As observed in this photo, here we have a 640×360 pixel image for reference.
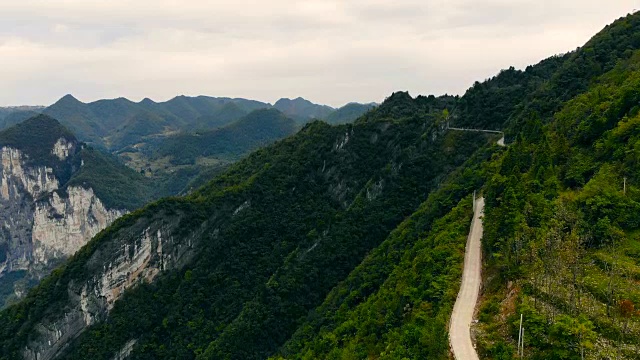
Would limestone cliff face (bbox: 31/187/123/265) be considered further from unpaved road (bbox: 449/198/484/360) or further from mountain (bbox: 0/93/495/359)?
unpaved road (bbox: 449/198/484/360)

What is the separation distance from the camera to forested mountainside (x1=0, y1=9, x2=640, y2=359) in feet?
97.8

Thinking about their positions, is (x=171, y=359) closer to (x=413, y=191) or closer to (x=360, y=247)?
(x=360, y=247)

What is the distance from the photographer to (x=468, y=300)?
A: 3431cm

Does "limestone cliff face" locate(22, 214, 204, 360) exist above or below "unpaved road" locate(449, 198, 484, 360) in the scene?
below

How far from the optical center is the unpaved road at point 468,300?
2813 cm

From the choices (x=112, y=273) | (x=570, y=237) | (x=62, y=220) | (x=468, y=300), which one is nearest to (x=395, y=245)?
(x=468, y=300)

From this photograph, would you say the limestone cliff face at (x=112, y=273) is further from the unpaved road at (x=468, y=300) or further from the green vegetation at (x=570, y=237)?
the green vegetation at (x=570, y=237)

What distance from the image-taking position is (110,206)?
194 meters

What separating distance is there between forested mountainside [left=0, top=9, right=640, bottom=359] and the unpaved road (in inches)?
29.9

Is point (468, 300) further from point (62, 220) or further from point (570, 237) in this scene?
point (62, 220)

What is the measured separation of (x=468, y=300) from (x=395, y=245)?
25.7 meters

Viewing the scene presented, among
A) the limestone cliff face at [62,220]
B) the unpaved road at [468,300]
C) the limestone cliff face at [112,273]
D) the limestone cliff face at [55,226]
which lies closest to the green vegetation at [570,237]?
the unpaved road at [468,300]

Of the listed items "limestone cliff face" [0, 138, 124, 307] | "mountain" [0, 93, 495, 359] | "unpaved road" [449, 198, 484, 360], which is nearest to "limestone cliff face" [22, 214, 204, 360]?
"mountain" [0, 93, 495, 359]

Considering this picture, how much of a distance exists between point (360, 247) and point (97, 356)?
151 feet
